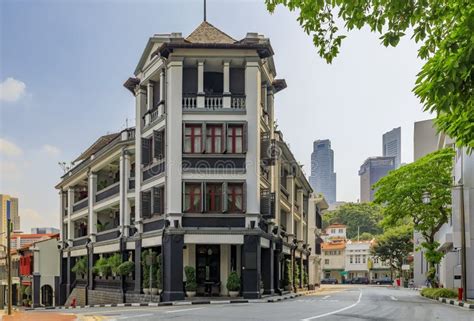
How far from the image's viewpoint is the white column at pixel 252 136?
32344mm

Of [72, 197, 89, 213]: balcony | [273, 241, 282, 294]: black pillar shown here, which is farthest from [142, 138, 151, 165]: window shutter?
[72, 197, 89, 213]: balcony

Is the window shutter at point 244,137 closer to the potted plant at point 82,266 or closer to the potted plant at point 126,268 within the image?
the potted plant at point 126,268

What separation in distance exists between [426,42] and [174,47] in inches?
964

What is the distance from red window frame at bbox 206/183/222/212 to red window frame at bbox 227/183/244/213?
1.47 ft

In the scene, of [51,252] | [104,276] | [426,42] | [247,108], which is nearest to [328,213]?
[51,252]

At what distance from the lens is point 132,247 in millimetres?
37688

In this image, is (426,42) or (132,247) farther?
(132,247)

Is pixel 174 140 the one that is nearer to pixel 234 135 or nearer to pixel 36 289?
pixel 234 135

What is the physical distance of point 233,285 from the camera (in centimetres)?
3181

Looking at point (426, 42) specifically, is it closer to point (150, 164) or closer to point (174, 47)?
point (174, 47)

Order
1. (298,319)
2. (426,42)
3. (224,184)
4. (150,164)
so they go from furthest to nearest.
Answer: (150,164) < (224,184) < (298,319) < (426,42)

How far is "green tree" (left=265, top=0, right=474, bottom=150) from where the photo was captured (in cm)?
766

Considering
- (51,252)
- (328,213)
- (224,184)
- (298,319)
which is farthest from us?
(328,213)

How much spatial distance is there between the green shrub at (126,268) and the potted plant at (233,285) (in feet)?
23.9
